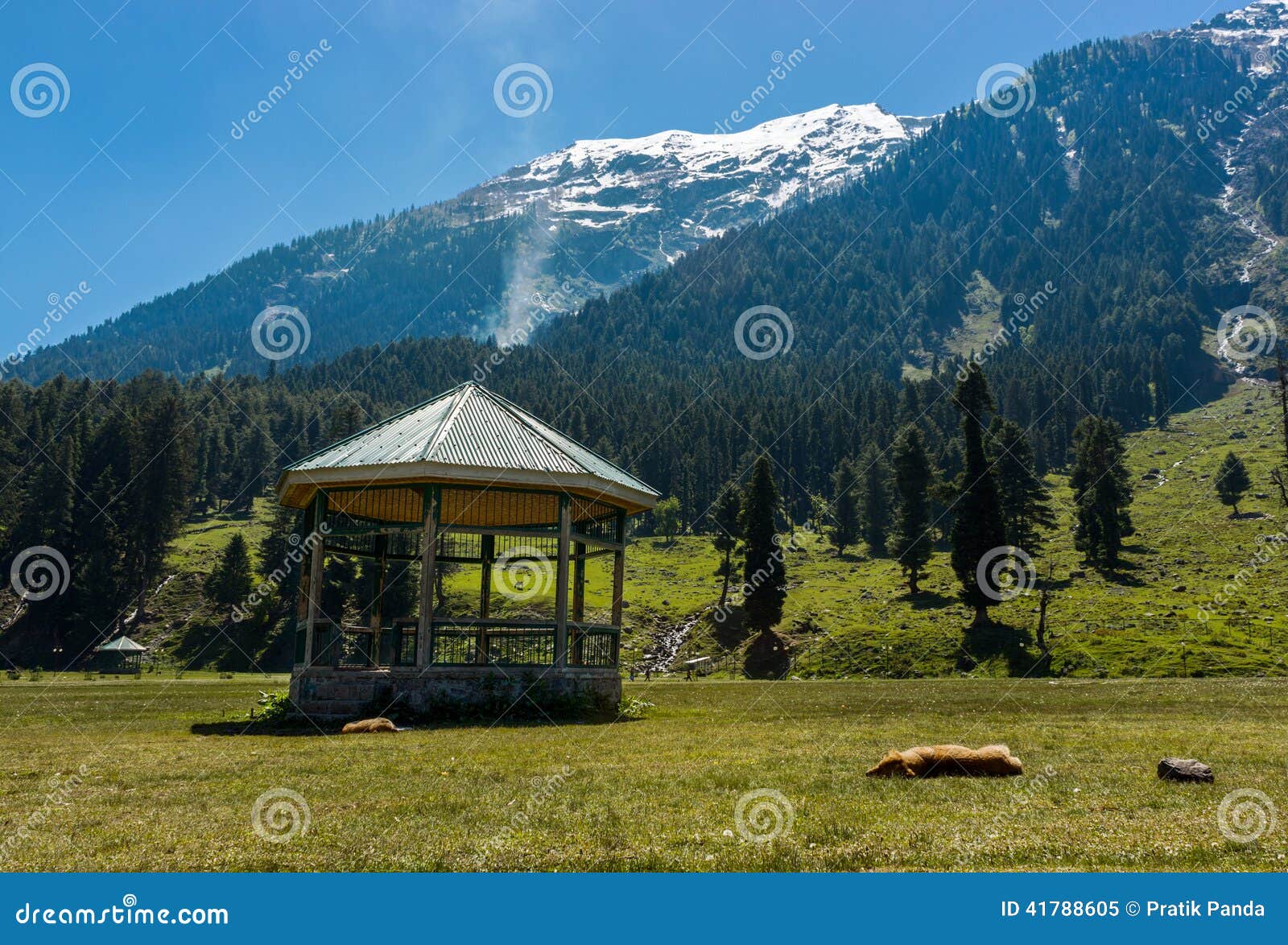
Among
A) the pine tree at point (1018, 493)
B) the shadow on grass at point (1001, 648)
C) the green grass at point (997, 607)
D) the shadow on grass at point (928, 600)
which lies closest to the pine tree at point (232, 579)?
the green grass at point (997, 607)

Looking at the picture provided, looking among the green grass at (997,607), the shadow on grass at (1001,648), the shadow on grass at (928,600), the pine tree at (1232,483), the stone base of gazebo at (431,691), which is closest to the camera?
the stone base of gazebo at (431,691)

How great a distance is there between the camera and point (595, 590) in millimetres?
88875

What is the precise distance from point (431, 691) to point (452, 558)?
8.47 m

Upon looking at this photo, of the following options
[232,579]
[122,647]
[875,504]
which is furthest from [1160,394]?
[122,647]

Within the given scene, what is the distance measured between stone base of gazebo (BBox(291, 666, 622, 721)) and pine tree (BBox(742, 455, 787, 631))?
39071 mm

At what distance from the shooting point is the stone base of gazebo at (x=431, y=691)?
72.3 ft

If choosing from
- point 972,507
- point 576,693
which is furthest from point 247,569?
point 576,693

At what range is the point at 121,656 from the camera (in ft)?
226

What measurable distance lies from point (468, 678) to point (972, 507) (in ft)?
130

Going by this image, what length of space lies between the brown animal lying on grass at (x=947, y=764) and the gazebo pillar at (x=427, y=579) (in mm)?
12841

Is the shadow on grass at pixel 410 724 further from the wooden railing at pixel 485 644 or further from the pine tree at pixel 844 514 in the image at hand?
the pine tree at pixel 844 514

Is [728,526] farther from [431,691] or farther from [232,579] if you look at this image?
[431,691]

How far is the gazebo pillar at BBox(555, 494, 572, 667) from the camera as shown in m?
23.3

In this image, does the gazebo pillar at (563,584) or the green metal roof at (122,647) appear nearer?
the gazebo pillar at (563,584)
